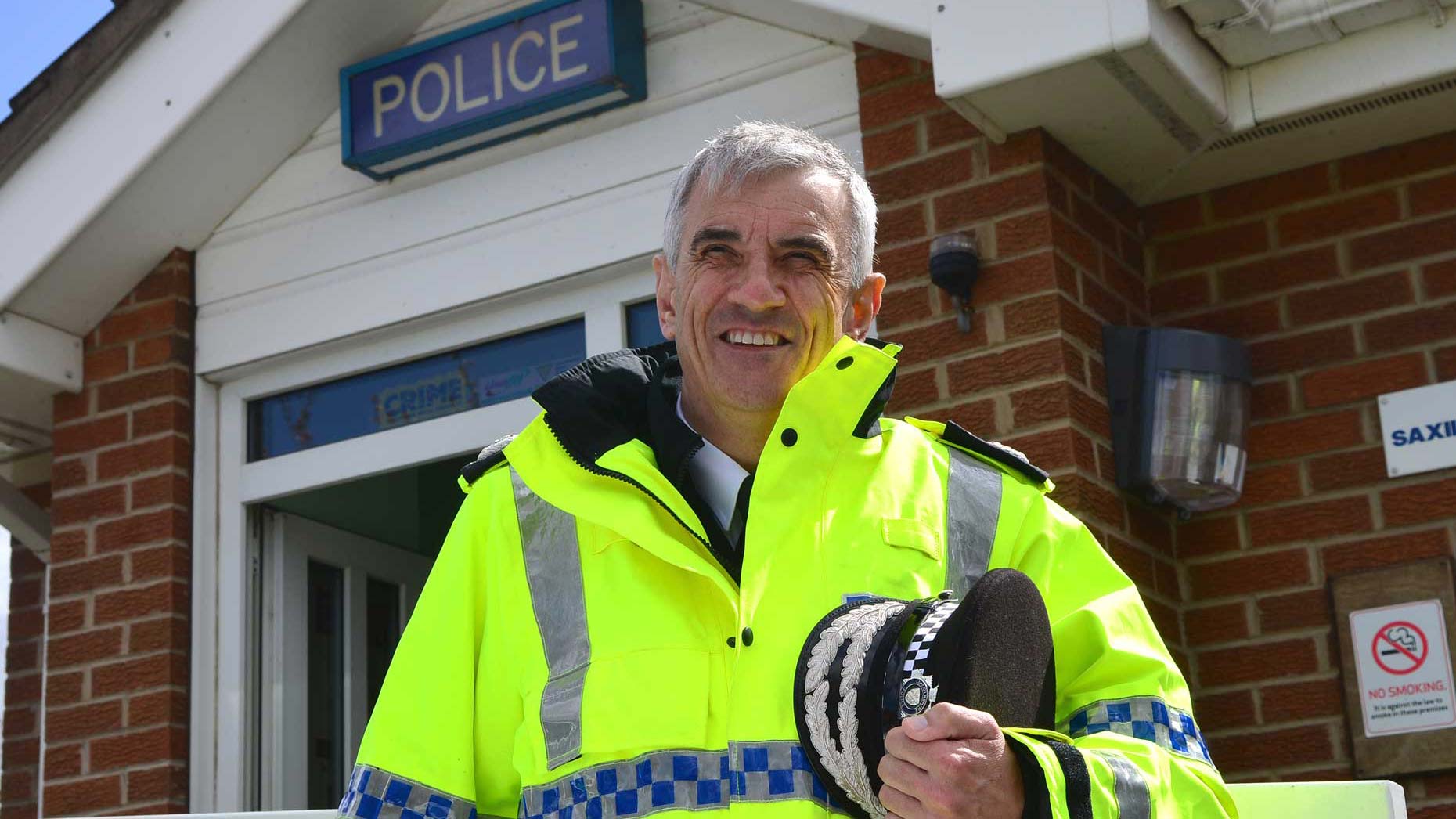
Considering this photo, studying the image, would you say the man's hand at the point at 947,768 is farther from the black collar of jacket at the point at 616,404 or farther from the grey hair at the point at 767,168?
the grey hair at the point at 767,168

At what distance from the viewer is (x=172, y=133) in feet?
17.1

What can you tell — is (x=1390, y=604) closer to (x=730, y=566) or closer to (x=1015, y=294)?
(x=1015, y=294)

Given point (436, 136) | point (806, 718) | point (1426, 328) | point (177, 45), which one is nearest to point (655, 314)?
point (436, 136)

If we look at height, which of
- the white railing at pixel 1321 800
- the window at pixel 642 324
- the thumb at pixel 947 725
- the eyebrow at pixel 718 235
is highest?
the window at pixel 642 324

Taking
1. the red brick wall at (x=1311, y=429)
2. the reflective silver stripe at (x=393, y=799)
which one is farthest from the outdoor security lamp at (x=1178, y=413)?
the reflective silver stripe at (x=393, y=799)

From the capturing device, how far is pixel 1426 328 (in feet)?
14.4

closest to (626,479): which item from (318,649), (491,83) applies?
(491,83)

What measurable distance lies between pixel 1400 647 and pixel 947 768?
2.44m

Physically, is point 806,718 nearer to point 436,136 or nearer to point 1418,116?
point 1418,116

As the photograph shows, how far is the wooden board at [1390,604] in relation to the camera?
4.11 meters

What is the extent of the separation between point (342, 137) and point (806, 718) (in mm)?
3395

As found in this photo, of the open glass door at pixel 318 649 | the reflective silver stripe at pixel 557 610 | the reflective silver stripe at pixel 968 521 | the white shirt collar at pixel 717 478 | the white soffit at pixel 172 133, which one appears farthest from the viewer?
the open glass door at pixel 318 649

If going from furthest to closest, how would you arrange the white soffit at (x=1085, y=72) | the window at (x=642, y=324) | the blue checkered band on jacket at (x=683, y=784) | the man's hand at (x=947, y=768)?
1. the window at (x=642, y=324)
2. the white soffit at (x=1085, y=72)
3. the blue checkered band on jacket at (x=683, y=784)
4. the man's hand at (x=947, y=768)

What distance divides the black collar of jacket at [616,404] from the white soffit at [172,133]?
2.51 m
